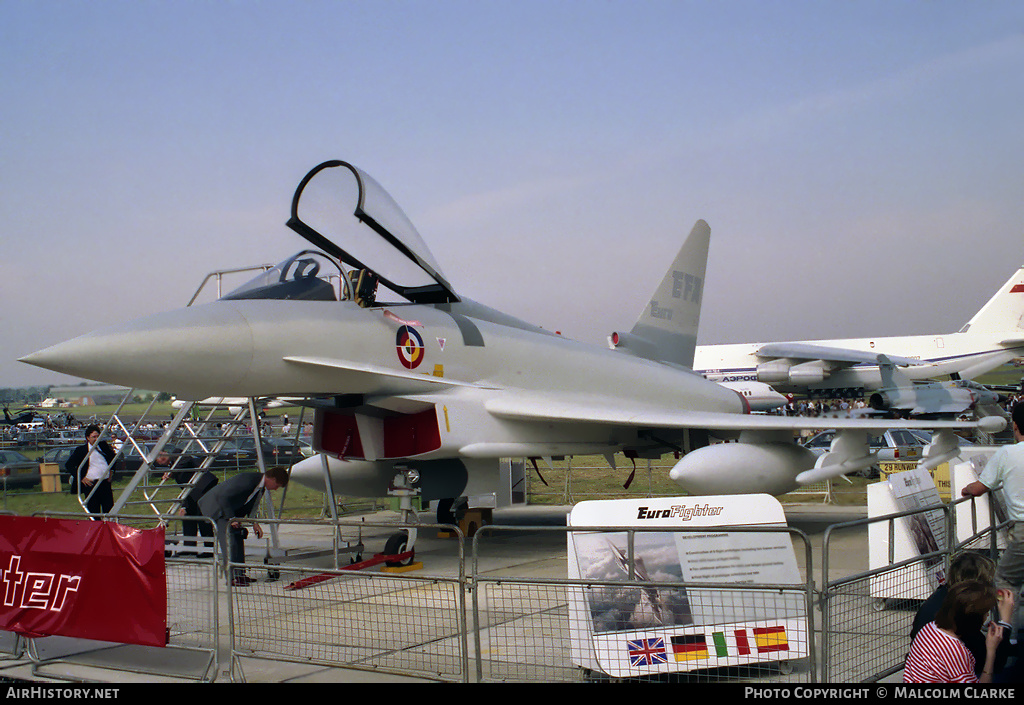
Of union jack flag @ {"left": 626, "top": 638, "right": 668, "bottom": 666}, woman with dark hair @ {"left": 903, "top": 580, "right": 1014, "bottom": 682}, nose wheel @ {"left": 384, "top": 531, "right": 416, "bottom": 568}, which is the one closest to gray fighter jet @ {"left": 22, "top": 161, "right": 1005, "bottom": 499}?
nose wheel @ {"left": 384, "top": 531, "right": 416, "bottom": 568}

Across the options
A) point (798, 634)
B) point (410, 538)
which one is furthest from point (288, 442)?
point (798, 634)

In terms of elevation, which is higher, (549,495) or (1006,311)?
(1006,311)

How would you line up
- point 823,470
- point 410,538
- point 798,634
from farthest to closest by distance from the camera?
point 823,470 < point 410,538 < point 798,634

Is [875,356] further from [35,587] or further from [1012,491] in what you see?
[35,587]

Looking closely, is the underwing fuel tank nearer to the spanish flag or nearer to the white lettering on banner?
the spanish flag

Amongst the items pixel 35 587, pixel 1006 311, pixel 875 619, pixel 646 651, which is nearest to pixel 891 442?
pixel 875 619

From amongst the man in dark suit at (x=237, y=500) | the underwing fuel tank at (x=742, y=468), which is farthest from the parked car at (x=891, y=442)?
the man in dark suit at (x=237, y=500)

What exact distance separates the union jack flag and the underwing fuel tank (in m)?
→ 4.86

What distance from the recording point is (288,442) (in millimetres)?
28812

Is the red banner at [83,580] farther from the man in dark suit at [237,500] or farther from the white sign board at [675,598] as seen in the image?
the white sign board at [675,598]

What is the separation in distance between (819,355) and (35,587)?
40.7m

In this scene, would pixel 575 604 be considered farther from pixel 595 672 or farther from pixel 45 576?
pixel 45 576

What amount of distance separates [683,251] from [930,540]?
9.06m

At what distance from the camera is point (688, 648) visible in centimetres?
448
